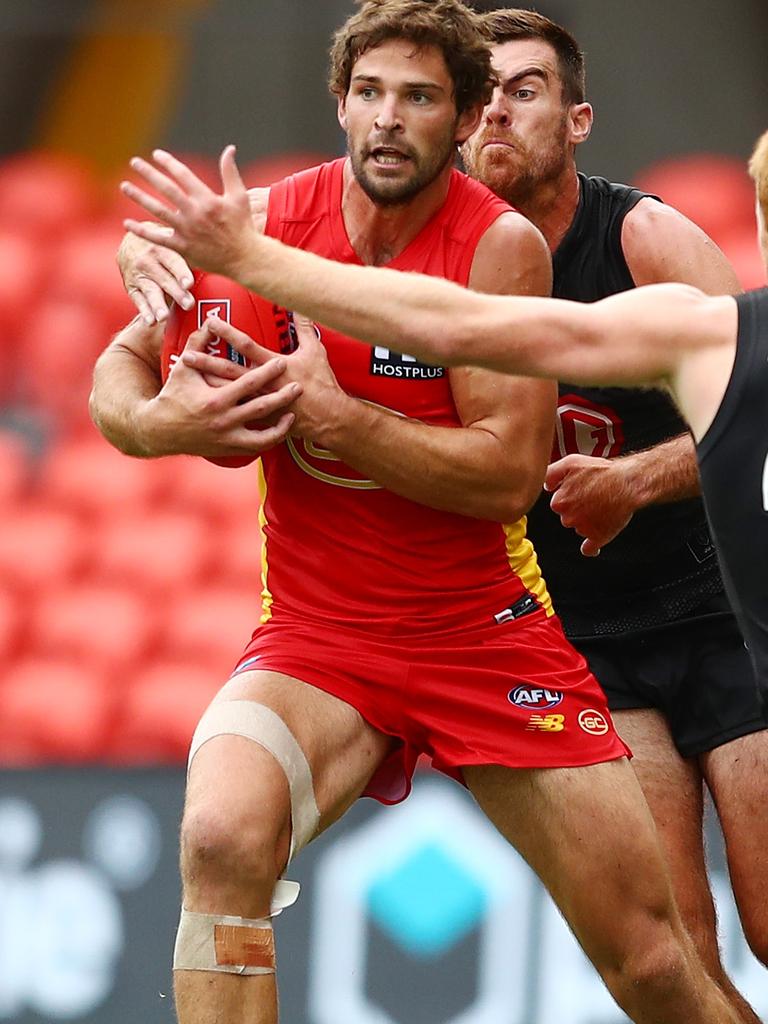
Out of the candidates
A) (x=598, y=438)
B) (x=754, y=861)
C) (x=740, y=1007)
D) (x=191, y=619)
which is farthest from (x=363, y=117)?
(x=191, y=619)

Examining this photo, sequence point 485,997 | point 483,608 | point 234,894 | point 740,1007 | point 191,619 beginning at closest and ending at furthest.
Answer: point 234,894
point 483,608
point 740,1007
point 485,997
point 191,619

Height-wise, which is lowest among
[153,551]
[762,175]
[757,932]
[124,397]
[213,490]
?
[757,932]

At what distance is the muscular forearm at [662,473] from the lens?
4.54 meters

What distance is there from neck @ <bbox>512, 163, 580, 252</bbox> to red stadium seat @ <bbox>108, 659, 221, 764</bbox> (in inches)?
105

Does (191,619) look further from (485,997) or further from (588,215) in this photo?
(588,215)

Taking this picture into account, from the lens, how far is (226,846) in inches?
150

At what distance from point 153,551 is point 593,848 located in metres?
3.39

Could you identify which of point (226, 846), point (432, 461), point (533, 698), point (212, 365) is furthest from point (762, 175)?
point (226, 846)

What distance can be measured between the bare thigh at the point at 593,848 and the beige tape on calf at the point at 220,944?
0.73m

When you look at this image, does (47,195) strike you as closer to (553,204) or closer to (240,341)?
(553,204)

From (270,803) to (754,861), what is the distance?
147cm

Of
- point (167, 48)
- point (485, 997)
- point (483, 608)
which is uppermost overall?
point (167, 48)

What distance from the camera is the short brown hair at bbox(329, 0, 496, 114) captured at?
431 centimetres

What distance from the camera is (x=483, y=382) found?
425 centimetres
